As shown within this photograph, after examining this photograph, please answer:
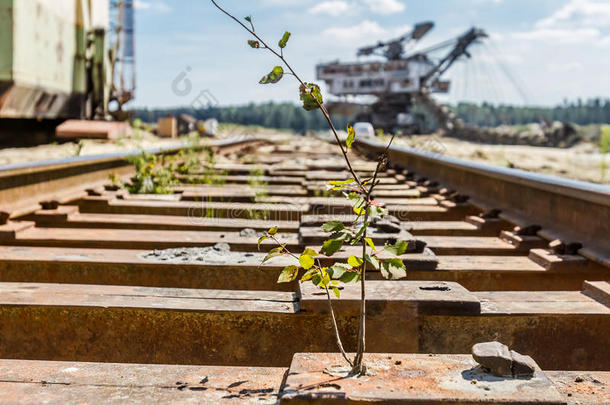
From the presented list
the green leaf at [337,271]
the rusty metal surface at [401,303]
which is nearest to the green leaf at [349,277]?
the green leaf at [337,271]

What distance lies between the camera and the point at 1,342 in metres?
1.81

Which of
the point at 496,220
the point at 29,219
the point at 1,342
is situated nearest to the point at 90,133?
the point at 29,219

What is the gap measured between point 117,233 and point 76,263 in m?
0.64

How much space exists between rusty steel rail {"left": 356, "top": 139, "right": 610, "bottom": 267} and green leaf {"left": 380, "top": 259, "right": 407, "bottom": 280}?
3.15ft

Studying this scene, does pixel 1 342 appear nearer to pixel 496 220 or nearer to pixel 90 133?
pixel 496 220

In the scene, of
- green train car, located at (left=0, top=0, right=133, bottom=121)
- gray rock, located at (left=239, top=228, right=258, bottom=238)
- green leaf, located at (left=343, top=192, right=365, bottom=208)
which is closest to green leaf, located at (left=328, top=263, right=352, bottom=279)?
green leaf, located at (left=343, top=192, right=365, bottom=208)

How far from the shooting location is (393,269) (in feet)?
4.14

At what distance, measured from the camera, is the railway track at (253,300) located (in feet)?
4.41

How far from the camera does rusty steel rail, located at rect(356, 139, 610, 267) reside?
2865mm

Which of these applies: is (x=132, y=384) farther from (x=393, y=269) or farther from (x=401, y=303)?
(x=401, y=303)

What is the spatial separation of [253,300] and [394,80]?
61070mm

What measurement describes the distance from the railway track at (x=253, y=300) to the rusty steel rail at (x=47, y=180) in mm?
23

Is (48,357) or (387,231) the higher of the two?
(387,231)

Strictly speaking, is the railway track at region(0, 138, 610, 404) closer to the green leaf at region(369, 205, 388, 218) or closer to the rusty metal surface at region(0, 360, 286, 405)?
the rusty metal surface at region(0, 360, 286, 405)
